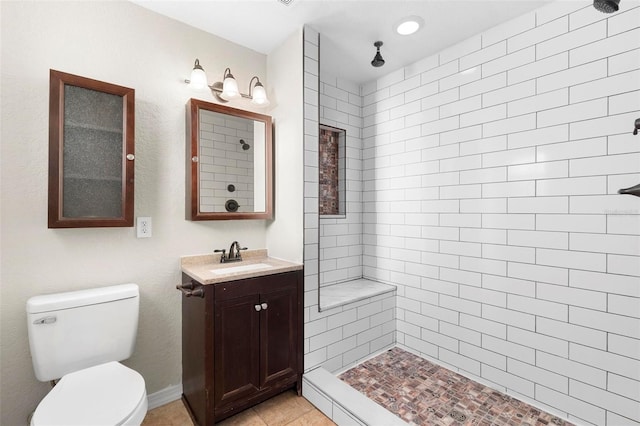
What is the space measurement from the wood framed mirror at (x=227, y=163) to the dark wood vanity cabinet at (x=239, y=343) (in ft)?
1.69

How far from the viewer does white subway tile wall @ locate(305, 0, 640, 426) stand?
1.51 m

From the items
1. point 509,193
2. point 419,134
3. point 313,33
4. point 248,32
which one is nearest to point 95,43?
point 248,32

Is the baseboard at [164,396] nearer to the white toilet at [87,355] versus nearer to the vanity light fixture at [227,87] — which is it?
the white toilet at [87,355]

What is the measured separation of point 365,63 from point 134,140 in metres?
1.89

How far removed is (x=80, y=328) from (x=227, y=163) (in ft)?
4.00

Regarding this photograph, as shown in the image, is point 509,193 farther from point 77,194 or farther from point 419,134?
point 77,194

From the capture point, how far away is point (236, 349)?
5.46 feet

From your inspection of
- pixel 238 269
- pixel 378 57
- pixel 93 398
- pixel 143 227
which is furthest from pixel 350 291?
pixel 378 57

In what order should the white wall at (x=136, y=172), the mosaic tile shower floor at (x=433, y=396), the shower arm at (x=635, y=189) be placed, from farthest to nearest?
the mosaic tile shower floor at (x=433, y=396)
the white wall at (x=136, y=172)
the shower arm at (x=635, y=189)

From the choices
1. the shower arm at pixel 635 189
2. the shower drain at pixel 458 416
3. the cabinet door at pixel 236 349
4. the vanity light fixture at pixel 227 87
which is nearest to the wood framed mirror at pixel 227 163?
the vanity light fixture at pixel 227 87

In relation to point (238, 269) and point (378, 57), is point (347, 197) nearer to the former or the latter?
point (378, 57)

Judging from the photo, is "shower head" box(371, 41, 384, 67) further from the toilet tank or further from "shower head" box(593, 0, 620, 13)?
the toilet tank

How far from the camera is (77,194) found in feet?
5.04

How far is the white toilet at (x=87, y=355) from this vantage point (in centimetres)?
115
